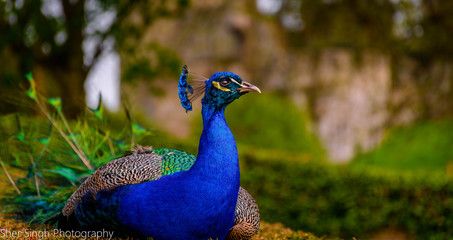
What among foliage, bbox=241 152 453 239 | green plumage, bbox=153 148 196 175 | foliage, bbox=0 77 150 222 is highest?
green plumage, bbox=153 148 196 175

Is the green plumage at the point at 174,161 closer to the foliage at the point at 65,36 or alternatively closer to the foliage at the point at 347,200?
the foliage at the point at 347,200

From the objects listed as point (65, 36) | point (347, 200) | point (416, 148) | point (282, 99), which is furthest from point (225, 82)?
point (416, 148)

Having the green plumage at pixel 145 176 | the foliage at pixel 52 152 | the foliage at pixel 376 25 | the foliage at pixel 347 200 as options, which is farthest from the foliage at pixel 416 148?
the green plumage at pixel 145 176

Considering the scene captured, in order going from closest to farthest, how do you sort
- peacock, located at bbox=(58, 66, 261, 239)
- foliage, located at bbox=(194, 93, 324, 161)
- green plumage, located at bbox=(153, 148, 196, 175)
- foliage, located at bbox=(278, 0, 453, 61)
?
peacock, located at bbox=(58, 66, 261, 239) < green plumage, located at bbox=(153, 148, 196, 175) < foliage, located at bbox=(194, 93, 324, 161) < foliage, located at bbox=(278, 0, 453, 61)

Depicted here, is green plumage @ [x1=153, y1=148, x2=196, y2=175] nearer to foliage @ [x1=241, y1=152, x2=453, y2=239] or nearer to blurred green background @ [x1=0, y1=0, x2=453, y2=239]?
blurred green background @ [x1=0, y1=0, x2=453, y2=239]

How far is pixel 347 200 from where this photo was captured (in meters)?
7.20

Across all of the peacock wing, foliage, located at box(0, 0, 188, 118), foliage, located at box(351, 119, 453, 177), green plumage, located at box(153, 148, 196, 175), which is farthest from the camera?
foliage, located at box(351, 119, 453, 177)

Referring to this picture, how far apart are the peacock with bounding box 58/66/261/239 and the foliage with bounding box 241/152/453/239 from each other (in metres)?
4.08

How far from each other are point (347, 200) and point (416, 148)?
966 centimetres

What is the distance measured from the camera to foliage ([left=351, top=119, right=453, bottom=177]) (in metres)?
15.1

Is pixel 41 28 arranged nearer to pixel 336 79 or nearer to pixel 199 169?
pixel 199 169

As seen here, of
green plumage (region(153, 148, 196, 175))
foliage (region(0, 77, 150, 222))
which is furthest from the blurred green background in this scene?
green plumage (region(153, 148, 196, 175))

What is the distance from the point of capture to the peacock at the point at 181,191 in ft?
8.85

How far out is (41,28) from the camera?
869 centimetres
